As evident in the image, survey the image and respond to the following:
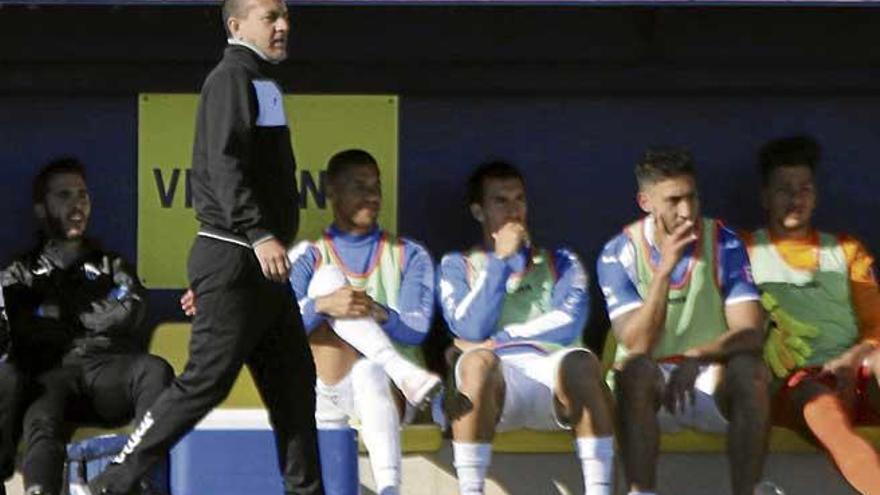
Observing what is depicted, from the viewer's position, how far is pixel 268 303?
7.29m

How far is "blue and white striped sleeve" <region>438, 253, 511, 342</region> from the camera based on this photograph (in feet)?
28.0

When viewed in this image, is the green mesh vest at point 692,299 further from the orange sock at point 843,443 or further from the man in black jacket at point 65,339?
the man in black jacket at point 65,339

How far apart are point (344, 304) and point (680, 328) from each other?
119 centimetres

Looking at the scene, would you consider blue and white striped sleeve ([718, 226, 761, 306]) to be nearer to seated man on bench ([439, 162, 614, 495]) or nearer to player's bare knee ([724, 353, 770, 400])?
player's bare knee ([724, 353, 770, 400])

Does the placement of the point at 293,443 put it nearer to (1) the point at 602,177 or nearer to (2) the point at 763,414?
(2) the point at 763,414

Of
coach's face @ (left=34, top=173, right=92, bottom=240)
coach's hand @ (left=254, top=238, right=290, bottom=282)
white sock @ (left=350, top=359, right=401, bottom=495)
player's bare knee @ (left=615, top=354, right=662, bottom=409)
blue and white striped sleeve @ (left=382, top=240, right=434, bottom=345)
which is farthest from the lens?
coach's face @ (left=34, top=173, right=92, bottom=240)

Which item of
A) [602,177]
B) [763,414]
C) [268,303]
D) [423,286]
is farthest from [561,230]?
[268,303]

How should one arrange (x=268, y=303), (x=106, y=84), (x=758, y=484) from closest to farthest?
(x=268, y=303) < (x=758, y=484) < (x=106, y=84)

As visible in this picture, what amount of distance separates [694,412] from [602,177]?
4.66 feet

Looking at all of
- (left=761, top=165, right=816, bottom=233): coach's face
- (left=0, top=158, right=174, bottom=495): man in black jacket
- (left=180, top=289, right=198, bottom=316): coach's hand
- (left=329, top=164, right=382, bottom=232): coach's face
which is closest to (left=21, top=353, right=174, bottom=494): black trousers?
(left=0, top=158, right=174, bottom=495): man in black jacket

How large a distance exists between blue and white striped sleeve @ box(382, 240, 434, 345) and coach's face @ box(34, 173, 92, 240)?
113 cm

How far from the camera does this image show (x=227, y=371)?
23.6 feet

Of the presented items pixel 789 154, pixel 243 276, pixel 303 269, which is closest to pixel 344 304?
pixel 303 269

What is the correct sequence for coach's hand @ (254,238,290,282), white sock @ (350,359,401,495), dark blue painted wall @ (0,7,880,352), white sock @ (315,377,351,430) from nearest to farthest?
coach's hand @ (254,238,290,282) < white sock @ (350,359,401,495) < white sock @ (315,377,351,430) < dark blue painted wall @ (0,7,880,352)
